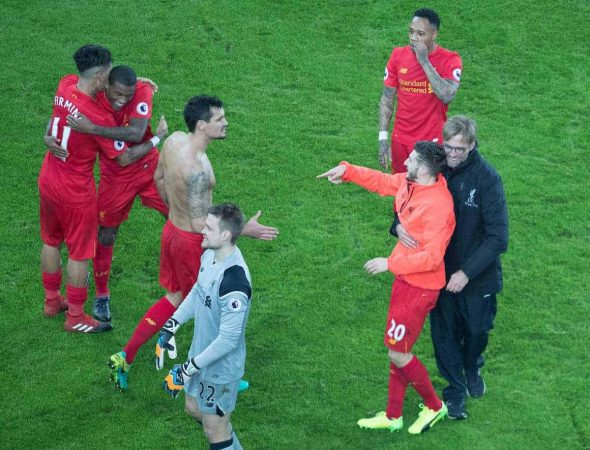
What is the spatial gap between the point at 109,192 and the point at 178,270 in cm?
137

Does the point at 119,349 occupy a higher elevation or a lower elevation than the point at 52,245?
lower

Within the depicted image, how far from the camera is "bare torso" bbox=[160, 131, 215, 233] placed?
7691 millimetres

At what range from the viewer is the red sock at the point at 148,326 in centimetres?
820

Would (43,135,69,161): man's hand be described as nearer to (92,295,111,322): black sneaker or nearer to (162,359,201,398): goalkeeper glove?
(92,295,111,322): black sneaker

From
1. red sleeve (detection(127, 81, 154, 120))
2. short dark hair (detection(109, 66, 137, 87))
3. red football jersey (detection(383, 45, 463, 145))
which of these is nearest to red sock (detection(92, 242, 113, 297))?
red sleeve (detection(127, 81, 154, 120))

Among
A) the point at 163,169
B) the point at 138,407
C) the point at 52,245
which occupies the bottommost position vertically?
the point at 138,407

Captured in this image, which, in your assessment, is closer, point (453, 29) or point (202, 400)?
point (202, 400)

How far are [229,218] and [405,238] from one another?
1.44 m

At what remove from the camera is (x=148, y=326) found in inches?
323

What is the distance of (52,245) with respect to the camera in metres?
9.05

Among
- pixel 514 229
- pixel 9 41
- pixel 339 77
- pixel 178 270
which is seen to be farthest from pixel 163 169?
pixel 9 41

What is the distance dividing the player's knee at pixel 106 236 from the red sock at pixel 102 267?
0.10 ft

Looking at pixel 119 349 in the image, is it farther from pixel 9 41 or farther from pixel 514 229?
pixel 9 41

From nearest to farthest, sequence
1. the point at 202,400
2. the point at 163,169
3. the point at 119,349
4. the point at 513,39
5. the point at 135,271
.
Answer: the point at 202,400, the point at 163,169, the point at 119,349, the point at 135,271, the point at 513,39
